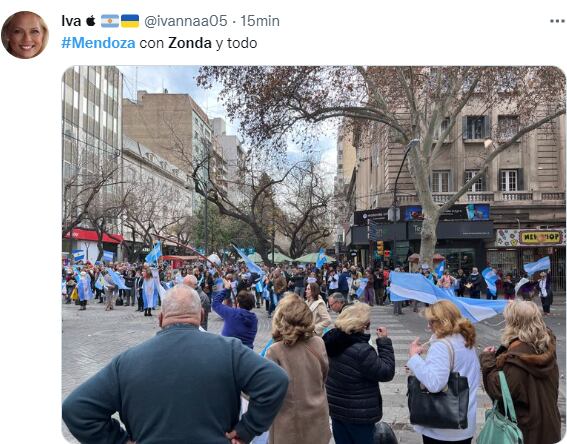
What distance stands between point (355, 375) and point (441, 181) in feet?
89.6

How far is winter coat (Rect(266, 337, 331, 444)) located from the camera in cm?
377

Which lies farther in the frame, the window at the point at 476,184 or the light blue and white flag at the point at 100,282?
the window at the point at 476,184

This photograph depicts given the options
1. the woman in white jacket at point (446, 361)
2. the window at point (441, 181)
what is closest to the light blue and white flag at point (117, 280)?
the window at point (441, 181)

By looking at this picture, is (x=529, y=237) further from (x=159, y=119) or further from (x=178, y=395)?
(x=159, y=119)

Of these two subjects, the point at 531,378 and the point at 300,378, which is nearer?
the point at 531,378

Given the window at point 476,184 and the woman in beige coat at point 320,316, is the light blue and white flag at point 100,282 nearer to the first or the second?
the woman in beige coat at point 320,316

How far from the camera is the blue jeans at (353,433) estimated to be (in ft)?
13.0

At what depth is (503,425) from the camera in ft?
11.1

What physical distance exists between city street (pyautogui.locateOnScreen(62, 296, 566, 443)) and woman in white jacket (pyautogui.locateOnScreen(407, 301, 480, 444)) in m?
2.21

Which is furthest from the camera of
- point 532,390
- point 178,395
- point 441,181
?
point 441,181

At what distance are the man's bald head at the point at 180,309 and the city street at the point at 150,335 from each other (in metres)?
3.61

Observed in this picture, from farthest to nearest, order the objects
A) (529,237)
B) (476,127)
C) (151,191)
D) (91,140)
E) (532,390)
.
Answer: (151,191) < (91,140) < (476,127) < (529,237) < (532,390)

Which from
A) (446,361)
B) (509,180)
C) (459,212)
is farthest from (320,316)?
(509,180)

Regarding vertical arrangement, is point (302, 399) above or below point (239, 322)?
below
